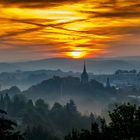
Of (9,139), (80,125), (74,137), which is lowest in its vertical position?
(80,125)

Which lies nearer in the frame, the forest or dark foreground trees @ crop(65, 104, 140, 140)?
dark foreground trees @ crop(65, 104, 140, 140)

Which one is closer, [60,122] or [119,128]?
[119,128]

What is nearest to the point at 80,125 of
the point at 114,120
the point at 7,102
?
the point at 7,102

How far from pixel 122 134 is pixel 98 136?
→ 1.74 metres

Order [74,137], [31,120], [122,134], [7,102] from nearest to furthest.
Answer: [122,134] → [74,137] → [31,120] → [7,102]

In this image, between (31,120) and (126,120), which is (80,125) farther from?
(126,120)

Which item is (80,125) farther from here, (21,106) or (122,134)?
(122,134)

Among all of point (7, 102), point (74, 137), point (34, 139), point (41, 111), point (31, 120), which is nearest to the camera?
point (74, 137)

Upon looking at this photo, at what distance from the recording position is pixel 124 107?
1126 inches

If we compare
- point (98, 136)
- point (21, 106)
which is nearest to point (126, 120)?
point (98, 136)

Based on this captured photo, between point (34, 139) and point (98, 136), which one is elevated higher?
point (98, 136)

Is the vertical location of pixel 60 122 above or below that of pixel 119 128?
below

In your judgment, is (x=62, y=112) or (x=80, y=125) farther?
(x=62, y=112)

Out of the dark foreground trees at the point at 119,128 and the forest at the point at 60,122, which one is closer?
the dark foreground trees at the point at 119,128
